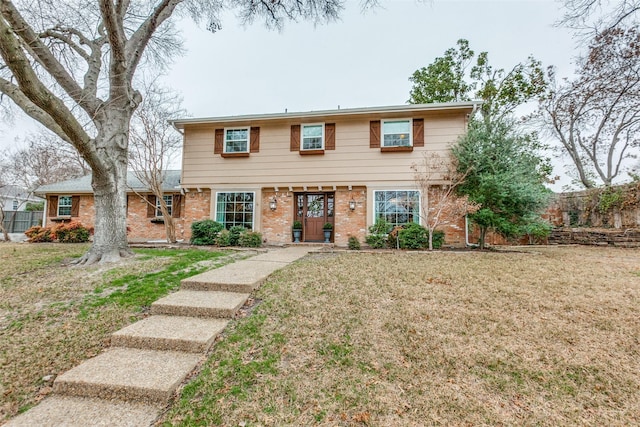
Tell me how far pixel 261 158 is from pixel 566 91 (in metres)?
15.1

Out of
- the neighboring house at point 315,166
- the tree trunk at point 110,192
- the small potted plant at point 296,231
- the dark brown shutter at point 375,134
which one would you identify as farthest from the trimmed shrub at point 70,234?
the dark brown shutter at point 375,134

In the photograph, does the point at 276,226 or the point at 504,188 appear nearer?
the point at 504,188

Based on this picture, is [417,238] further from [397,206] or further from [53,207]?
[53,207]

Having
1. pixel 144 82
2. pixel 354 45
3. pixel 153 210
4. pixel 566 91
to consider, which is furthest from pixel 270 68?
pixel 566 91

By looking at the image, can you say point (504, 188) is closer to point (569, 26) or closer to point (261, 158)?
point (569, 26)

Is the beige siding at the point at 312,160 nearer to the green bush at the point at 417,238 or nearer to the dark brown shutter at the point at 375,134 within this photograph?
the dark brown shutter at the point at 375,134

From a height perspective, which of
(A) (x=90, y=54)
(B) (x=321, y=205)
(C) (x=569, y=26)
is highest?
(A) (x=90, y=54)

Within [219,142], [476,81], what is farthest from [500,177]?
[476,81]

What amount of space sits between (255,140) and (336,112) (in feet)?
10.5

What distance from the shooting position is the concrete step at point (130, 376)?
2.15 meters

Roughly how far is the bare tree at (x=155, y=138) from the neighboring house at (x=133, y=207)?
0.99 meters

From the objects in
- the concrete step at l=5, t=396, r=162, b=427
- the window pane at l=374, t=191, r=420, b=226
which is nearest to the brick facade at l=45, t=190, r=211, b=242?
the window pane at l=374, t=191, r=420, b=226

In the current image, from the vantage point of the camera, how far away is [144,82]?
1030 cm

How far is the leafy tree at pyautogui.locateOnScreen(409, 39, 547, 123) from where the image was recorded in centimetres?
1427
